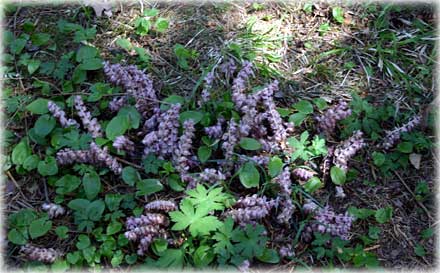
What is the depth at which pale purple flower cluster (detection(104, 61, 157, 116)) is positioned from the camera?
10.2ft

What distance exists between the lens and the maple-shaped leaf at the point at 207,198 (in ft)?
8.93

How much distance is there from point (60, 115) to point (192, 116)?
0.61 m

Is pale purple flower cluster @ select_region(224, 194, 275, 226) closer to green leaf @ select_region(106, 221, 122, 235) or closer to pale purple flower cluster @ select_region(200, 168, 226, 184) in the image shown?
pale purple flower cluster @ select_region(200, 168, 226, 184)

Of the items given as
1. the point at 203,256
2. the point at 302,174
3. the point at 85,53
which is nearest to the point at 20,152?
the point at 85,53

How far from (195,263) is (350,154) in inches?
35.6

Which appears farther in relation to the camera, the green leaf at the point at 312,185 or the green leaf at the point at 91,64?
the green leaf at the point at 91,64

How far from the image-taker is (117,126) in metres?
3.02

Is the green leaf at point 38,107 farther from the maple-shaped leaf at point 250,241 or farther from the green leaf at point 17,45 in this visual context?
the maple-shaped leaf at point 250,241

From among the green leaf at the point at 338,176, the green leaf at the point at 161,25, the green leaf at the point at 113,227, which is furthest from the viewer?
the green leaf at the point at 161,25

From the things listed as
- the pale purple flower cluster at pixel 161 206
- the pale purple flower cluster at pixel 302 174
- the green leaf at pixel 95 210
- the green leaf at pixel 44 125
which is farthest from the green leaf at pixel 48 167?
the pale purple flower cluster at pixel 302 174

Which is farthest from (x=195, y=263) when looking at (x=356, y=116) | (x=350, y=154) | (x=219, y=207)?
(x=356, y=116)

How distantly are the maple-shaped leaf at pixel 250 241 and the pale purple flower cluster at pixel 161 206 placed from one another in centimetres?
29

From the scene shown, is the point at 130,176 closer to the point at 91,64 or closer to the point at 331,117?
the point at 91,64

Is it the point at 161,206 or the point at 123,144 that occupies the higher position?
the point at 123,144
